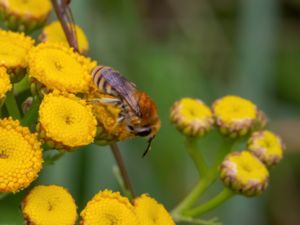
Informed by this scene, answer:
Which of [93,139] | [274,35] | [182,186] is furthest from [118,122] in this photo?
[274,35]

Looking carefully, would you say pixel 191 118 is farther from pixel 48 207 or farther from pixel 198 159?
pixel 48 207

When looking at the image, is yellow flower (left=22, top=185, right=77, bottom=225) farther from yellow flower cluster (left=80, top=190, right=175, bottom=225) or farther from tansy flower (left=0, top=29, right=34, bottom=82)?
tansy flower (left=0, top=29, right=34, bottom=82)

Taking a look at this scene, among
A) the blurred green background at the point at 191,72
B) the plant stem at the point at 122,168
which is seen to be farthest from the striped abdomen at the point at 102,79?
the blurred green background at the point at 191,72

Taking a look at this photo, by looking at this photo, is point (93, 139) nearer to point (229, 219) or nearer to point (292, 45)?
point (229, 219)

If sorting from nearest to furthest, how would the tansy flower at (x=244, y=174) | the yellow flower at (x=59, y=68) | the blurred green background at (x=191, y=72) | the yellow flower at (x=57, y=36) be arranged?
the yellow flower at (x=59, y=68), the tansy flower at (x=244, y=174), the yellow flower at (x=57, y=36), the blurred green background at (x=191, y=72)

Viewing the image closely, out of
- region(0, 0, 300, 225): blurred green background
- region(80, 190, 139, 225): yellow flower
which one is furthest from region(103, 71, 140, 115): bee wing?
region(0, 0, 300, 225): blurred green background

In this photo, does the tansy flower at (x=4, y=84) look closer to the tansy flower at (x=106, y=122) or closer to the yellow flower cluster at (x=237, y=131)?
the tansy flower at (x=106, y=122)
